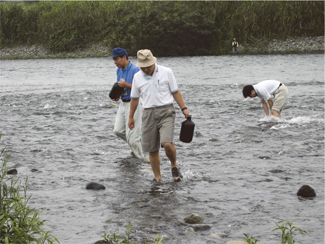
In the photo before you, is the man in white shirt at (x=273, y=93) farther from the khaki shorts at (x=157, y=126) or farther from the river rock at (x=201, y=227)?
the river rock at (x=201, y=227)

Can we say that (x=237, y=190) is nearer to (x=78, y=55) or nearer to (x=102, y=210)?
(x=102, y=210)

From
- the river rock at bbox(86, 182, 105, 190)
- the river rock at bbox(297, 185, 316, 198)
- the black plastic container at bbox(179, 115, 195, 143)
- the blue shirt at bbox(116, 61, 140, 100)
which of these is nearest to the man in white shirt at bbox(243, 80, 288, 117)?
the blue shirt at bbox(116, 61, 140, 100)

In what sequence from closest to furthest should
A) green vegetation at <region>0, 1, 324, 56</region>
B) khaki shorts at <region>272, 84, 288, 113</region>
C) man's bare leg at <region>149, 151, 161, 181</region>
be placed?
man's bare leg at <region>149, 151, 161, 181</region> → khaki shorts at <region>272, 84, 288, 113</region> → green vegetation at <region>0, 1, 324, 56</region>

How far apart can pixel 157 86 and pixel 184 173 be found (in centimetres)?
161

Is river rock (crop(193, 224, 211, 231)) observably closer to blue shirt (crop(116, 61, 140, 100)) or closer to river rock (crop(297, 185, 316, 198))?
river rock (crop(297, 185, 316, 198))

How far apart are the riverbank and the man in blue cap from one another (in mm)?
44503

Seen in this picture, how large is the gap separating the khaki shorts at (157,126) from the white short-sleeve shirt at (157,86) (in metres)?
0.10

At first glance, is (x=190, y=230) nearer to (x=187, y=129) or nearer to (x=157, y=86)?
(x=187, y=129)

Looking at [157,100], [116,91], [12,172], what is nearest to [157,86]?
[157,100]

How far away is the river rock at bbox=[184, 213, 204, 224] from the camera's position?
16.9ft

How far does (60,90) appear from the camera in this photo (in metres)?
21.8

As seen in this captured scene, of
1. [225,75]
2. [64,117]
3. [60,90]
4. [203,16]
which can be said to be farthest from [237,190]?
[203,16]

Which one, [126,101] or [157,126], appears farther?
[126,101]

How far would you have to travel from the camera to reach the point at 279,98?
38.2ft
